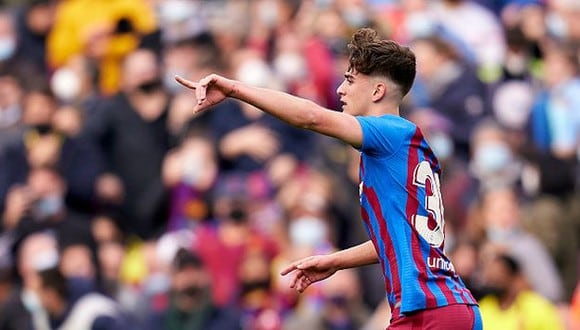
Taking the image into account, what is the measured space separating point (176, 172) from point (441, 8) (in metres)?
3.61

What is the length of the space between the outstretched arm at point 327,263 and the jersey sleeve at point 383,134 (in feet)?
2.57

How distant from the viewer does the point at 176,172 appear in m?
14.3

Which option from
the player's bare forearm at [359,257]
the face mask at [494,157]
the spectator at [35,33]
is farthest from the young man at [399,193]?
the spectator at [35,33]

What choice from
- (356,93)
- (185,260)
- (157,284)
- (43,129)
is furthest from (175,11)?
(356,93)

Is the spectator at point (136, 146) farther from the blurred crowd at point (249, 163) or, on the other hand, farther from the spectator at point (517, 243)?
the spectator at point (517, 243)

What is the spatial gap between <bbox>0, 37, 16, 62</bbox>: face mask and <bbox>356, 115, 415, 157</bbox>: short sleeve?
10.3 metres

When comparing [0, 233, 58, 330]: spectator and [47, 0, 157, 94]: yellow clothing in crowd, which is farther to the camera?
[47, 0, 157, 94]: yellow clothing in crowd

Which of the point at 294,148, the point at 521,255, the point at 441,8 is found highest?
the point at 441,8

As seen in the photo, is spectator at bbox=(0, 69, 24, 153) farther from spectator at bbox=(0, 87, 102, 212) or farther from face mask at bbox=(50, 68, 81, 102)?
face mask at bbox=(50, 68, 81, 102)

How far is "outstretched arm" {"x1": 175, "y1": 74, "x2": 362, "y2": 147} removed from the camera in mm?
6844

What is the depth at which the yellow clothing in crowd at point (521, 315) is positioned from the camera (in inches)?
456

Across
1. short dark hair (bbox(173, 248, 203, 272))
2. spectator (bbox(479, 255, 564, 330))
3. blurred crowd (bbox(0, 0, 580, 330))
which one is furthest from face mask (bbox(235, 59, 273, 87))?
spectator (bbox(479, 255, 564, 330))

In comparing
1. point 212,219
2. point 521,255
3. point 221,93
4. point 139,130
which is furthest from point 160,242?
point 221,93

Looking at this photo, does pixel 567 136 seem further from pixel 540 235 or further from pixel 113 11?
pixel 113 11
